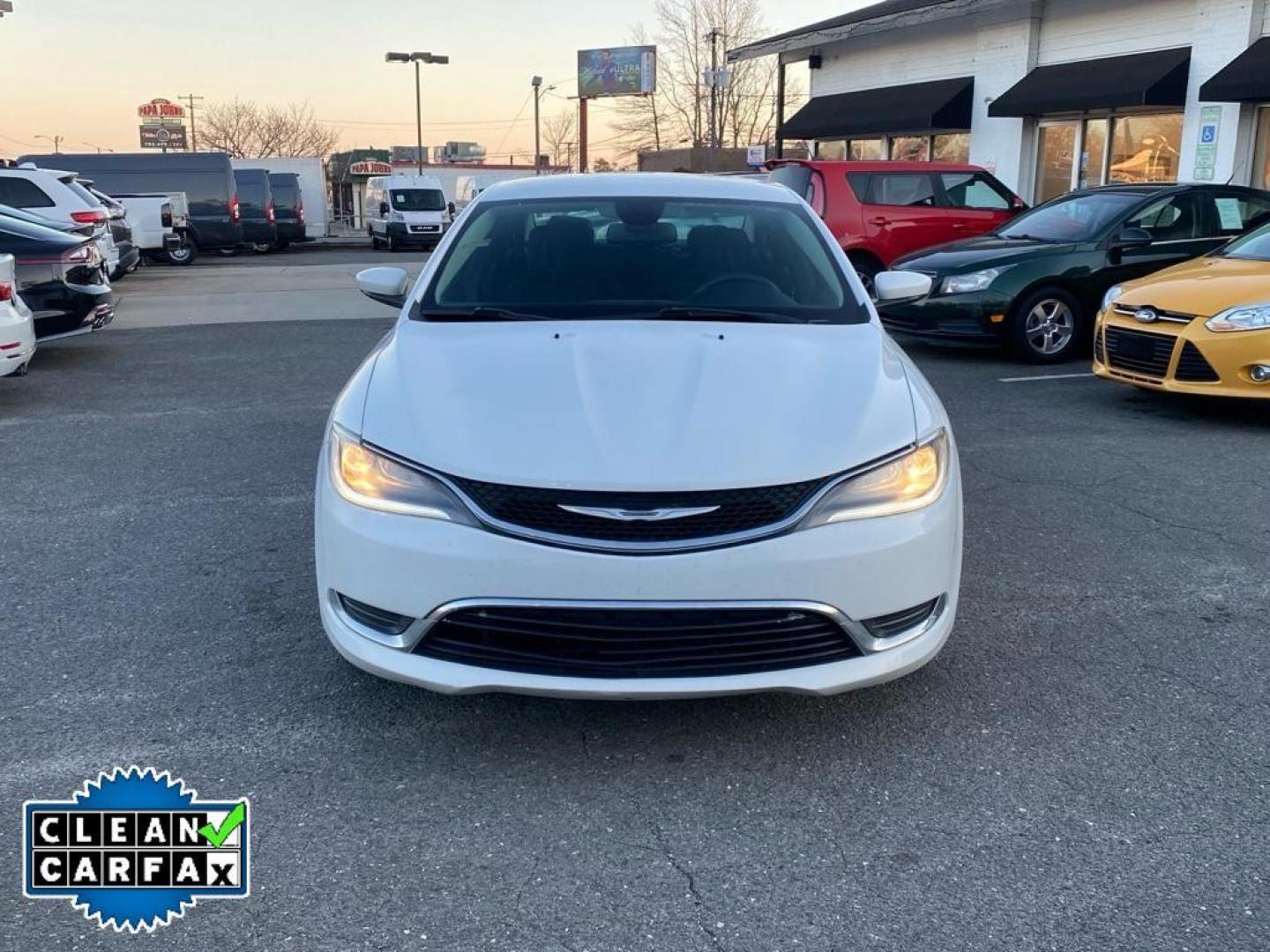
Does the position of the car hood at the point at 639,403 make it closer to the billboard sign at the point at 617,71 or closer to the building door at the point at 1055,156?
the building door at the point at 1055,156

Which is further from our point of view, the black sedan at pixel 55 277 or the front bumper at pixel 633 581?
the black sedan at pixel 55 277

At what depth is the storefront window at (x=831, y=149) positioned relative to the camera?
2656 centimetres

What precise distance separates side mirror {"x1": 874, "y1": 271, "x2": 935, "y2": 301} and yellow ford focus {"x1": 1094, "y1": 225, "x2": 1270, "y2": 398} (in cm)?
323

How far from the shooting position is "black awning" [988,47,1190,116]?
1664 cm

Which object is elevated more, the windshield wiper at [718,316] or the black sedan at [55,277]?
the windshield wiper at [718,316]

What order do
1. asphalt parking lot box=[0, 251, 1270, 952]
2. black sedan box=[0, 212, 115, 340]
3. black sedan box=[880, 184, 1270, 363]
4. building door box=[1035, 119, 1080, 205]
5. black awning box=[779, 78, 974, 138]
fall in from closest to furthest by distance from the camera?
asphalt parking lot box=[0, 251, 1270, 952], black sedan box=[0, 212, 115, 340], black sedan box=[880, 184, 1270, 363], building door box=[1035, 119, 1080, 205], black awning box=[779, 78, 974, 138]

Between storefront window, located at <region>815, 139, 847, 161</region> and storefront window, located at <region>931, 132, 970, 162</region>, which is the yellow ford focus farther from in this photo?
storefront window, located at <region>815, 139, 847, 161</region>

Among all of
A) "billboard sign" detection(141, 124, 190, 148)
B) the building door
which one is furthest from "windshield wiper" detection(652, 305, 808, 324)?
"billboard sign" detection(141, 124, 190, 148)

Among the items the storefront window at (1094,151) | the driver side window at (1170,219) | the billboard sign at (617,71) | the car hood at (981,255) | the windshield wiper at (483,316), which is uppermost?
the billboard sign at (617,71)

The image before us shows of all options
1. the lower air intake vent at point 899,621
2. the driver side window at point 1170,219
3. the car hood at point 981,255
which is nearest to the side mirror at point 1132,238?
the driver side window at point 1170,219

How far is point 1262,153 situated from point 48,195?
55.0ft

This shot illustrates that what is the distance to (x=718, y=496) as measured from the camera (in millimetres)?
3014

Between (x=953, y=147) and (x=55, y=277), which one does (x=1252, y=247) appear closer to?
(x=55, y=277)

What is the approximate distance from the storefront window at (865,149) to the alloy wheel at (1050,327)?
626 inches
